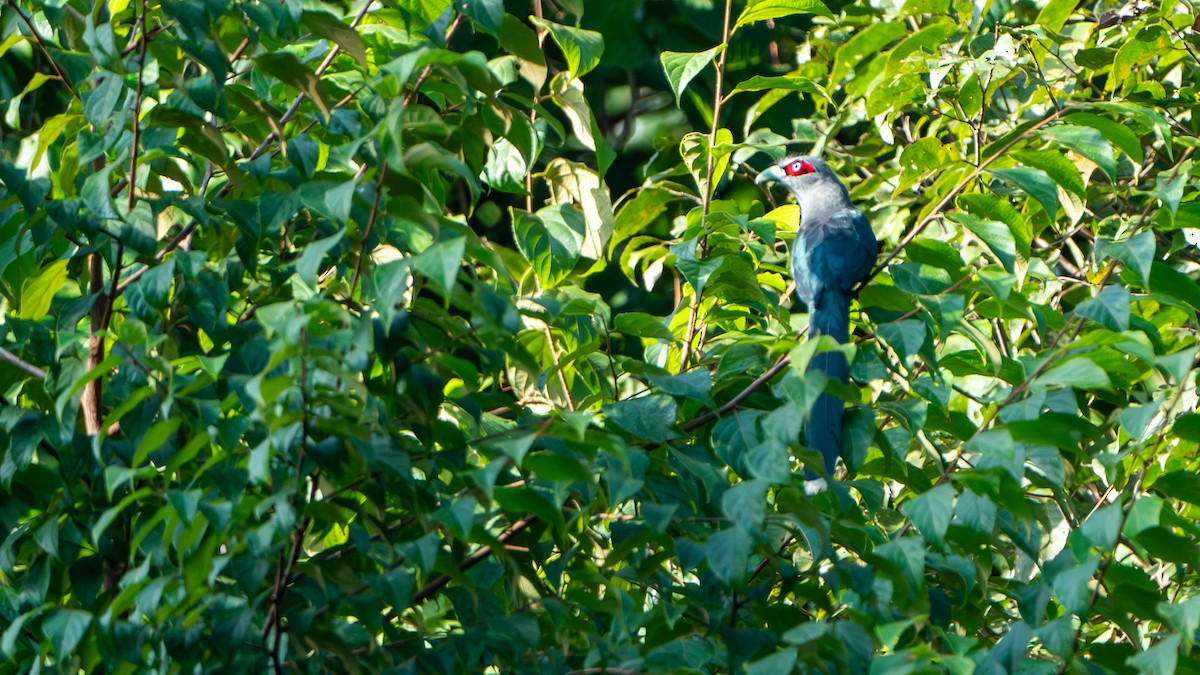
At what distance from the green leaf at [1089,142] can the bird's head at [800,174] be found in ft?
6.08

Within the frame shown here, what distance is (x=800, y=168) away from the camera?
4191mm

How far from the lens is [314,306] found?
153cm

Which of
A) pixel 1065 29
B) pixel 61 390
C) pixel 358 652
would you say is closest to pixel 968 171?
pixel 358 652

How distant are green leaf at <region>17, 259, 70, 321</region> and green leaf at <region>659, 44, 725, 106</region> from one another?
1.25 meters

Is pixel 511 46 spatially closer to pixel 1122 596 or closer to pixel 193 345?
pixel 193 345

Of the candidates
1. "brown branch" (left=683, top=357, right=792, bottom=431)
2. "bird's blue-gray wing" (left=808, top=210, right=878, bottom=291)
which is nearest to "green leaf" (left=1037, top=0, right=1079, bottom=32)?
"bird's blue-gray wing" (left=808, top=210, right=878, bottom=291)

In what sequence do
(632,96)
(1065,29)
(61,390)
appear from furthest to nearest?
(632,96)
(1065,29)
(61,390)

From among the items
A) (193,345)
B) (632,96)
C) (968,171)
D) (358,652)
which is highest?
(968,171)

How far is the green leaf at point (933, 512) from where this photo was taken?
68.3 inches

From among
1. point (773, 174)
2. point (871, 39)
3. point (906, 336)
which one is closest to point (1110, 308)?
point (906, 336)

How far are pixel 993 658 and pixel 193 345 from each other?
1500 millimetres

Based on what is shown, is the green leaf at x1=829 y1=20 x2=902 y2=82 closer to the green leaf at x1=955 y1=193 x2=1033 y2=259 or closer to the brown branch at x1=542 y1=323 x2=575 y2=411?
the green leaf at x1=955 y1=193 x2=1033 y2=259

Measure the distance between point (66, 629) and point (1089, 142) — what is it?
1.81 metres

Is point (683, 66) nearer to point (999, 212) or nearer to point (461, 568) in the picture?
point (999, 212)
